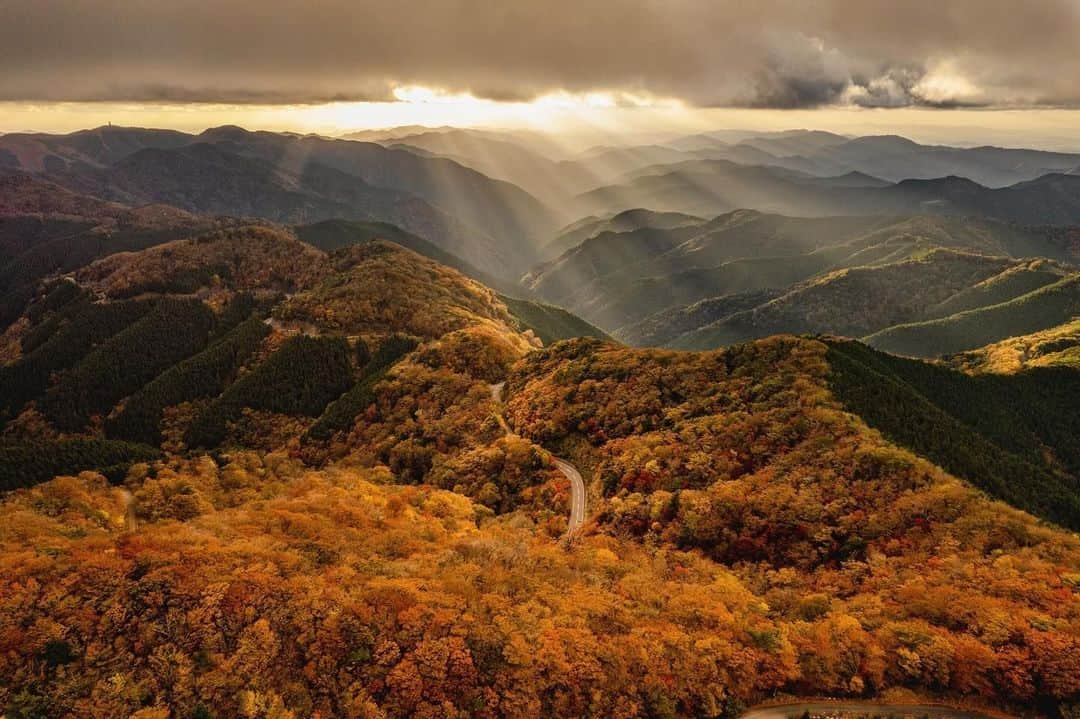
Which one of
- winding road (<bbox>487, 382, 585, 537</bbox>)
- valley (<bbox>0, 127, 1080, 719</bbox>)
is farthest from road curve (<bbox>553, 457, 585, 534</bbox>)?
valley (<bbox>0, 127, 1080, 719</bbox>)

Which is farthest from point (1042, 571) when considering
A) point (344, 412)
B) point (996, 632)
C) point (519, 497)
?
point (344, 412)

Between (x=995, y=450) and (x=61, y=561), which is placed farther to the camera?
(x=995, y=450)

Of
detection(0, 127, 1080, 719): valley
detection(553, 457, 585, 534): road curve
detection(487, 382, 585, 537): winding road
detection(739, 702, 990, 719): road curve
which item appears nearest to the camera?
detection(0, 127, 1080, 719): valley

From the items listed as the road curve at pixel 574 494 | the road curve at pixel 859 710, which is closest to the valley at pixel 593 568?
the road curve at pixel 859 710

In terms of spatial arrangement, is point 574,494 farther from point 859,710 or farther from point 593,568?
point 859,710

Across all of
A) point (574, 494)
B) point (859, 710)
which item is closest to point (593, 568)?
Answer: point (859, 710)

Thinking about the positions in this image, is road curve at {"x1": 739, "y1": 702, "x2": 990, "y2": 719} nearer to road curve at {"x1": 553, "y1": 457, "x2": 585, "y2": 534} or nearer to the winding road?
the winding road

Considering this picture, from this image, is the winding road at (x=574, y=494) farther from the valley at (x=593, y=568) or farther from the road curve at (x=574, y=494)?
the valley at (x=593, y=568)

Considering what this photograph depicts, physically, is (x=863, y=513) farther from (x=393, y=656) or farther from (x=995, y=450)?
(x=995, y=450)

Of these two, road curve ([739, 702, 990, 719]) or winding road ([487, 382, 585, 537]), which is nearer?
road curve ([739, 702, 990, 719])

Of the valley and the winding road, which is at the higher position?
the valley

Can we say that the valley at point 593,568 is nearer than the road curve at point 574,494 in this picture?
Yes
